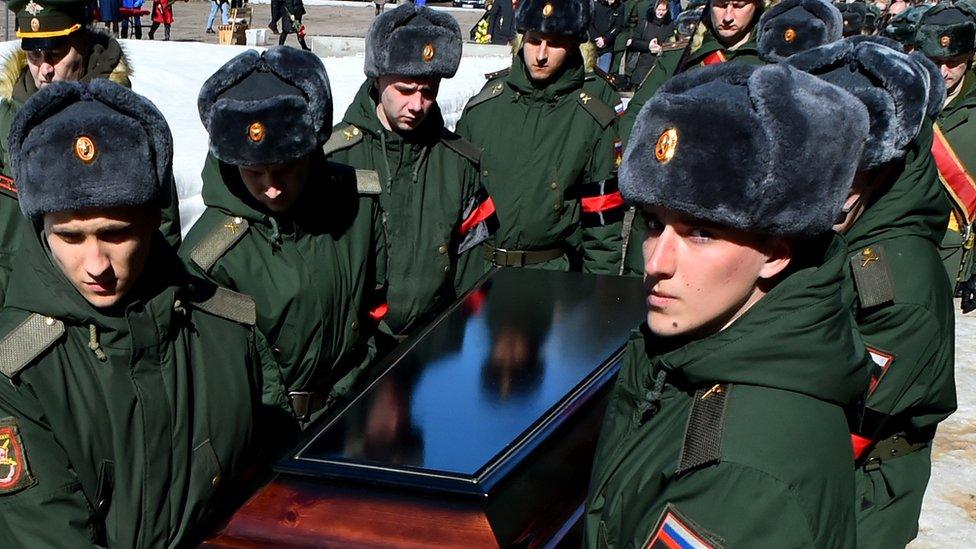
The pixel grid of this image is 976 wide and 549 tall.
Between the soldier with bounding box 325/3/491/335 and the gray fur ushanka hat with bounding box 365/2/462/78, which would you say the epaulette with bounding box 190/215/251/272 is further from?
the gray fur ushanka hat with bounding box 365/2/462/78

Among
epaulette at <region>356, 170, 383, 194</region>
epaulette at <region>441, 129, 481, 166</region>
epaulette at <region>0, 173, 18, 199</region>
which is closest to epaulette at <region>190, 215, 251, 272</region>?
epaulette at <region>356, 170, 383, 194</region>

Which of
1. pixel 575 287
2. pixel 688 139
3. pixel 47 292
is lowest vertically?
pixel 575 287

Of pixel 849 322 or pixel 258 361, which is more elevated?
pixel 849 322

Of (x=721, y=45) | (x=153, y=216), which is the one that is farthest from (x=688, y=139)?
(x=721, y=45)

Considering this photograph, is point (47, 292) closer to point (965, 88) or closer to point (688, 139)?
point (688, 139)

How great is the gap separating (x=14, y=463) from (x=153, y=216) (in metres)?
0.50

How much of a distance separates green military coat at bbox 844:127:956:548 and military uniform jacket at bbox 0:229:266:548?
4.84ft

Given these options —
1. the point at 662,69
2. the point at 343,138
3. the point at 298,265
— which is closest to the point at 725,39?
the point at 662,69

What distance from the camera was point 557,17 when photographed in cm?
439

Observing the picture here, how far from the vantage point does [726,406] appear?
4.76ft

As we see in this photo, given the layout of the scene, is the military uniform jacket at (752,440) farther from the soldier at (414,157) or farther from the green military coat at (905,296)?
the soldier at (414,157)

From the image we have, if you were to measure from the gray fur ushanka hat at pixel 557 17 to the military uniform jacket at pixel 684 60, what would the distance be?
1.49 ft

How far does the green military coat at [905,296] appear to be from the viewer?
7.84 feet

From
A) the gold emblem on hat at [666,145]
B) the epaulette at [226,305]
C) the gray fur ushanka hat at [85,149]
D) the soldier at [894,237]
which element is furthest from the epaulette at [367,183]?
the gold emblem on hat at [666,145]
